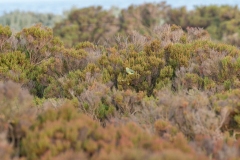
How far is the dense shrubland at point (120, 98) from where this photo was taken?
13.0ft

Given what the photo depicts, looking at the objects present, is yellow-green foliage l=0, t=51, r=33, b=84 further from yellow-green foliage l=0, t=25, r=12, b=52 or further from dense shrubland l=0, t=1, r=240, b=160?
yellow-green foliage l=0, t=25, r=12, b=52

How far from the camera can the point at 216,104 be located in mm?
5477

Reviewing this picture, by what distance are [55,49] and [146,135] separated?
17.8ft

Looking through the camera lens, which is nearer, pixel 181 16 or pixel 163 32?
pixel 163 32

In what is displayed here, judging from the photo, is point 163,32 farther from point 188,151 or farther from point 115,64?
point 188,151

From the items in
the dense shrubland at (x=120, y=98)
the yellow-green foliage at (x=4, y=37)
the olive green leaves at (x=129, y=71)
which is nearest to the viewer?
the dense shrubland at (x=120, y=98)

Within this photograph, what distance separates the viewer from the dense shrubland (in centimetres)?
397

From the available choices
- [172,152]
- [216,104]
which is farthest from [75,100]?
[172,152]

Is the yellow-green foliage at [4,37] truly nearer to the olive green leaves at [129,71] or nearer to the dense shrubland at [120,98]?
the dense shrubland at [120,98]

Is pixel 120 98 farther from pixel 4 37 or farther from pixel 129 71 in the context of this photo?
pixel 4 37

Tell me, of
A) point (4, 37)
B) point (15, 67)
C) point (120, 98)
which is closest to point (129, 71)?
point (120, 98)

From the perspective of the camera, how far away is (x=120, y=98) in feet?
21.1

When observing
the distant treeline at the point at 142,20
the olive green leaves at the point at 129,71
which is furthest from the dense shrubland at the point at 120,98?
the distant treeline at the point at 142,20

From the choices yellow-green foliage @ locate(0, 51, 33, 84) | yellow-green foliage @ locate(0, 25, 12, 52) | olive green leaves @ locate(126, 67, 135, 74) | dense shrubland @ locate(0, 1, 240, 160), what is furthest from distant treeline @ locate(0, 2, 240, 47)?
olive green leaves @ locate(126, 67, 135, 74)
